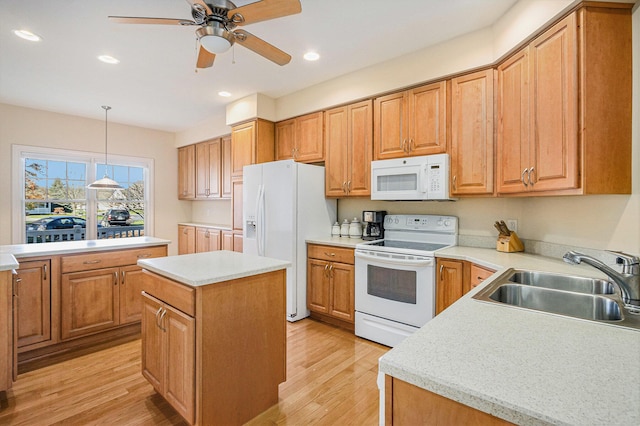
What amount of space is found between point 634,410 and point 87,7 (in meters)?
3.29

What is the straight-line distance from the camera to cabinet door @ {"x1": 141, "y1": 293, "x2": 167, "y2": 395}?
6.00 ft

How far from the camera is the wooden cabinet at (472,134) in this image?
2469mm

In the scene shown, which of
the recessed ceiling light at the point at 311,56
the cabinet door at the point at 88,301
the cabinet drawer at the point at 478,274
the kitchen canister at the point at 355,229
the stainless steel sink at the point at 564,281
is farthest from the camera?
the kitchen canister at the point at 355,229

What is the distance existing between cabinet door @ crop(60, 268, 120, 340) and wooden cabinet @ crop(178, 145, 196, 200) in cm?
291

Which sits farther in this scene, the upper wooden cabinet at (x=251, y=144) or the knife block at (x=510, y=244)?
the upper wooden cabinet at (x=251, y=144)

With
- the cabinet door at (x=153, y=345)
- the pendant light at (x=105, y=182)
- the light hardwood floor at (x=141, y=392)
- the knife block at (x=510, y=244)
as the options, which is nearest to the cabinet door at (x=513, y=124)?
the knife block at (x=510, y=244)

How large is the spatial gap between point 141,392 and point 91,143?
14.4ft

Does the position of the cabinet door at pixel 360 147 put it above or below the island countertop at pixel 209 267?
above

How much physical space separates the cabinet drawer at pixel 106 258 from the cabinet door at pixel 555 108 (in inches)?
132

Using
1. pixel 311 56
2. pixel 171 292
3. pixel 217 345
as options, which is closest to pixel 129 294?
pixel 171 292

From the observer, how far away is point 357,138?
129 inches

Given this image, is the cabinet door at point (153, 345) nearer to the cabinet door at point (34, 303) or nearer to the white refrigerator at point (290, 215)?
the cabinet door at point (34, 303)

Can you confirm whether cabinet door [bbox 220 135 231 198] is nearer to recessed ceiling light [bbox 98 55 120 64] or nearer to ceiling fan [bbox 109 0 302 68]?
recessed ceiling light [bbox 98 55 120 64]

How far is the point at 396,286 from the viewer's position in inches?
106
